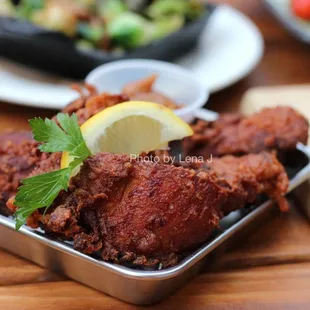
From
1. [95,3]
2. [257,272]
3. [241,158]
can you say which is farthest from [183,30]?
[257,272]

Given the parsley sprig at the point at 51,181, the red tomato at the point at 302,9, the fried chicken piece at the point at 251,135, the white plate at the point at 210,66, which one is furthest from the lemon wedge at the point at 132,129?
the red tomato at the point at 302,9

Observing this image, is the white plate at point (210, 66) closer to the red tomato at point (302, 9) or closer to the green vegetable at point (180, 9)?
the green vegetable at point (180, 9)

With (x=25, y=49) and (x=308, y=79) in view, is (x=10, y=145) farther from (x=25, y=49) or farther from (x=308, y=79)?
(x=308, y=79)

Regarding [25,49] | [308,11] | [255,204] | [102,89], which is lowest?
[255,204]

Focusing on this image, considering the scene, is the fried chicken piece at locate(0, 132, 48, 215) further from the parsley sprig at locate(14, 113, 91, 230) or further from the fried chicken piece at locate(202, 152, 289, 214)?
the fried chicken piece at locate(202, 152, 289, 214)

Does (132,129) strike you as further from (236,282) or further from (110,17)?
(110,17)

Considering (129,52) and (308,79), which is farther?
(308,79)

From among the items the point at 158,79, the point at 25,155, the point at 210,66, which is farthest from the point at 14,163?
the point at 210,66
